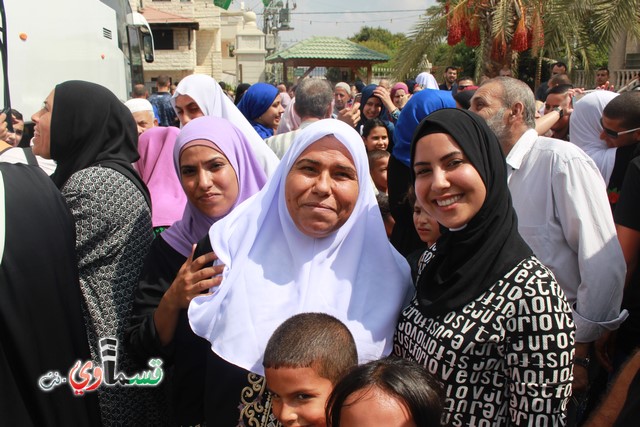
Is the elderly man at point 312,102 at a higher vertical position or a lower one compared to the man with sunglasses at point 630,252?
higher

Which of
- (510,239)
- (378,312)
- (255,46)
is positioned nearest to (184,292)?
(378,312)

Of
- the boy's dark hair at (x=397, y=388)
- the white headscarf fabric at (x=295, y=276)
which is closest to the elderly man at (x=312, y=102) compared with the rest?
the white headscarf fabric at (x=295, y=276)

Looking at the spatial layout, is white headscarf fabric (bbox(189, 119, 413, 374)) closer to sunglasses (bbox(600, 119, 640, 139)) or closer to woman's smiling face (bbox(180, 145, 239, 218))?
woman's smiling face (bbox(180, 145, 239, 218))

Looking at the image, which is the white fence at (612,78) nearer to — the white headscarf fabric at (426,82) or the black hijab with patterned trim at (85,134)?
the white headscarf fabric at (426,82)

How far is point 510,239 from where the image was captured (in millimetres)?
1683

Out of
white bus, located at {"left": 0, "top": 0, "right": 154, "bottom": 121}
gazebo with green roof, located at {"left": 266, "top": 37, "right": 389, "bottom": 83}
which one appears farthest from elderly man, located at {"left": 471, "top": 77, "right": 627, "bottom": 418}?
gazebo with green roof, located at {"left": 266, "top": 37, "right": 389, "bottom": 83}

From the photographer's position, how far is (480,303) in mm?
1624

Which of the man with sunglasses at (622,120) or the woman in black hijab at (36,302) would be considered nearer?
the woman in black hijab at (36,302)

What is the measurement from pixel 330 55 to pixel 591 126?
43.8 ft

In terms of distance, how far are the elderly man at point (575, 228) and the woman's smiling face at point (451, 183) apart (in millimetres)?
876

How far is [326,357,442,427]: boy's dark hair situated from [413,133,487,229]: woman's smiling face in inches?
19.4

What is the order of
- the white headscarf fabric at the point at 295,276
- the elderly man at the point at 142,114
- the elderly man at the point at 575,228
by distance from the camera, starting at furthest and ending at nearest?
the elderly man at the point at 142,114, the elderly man at the point at 575,228, the white headscarf fabric at the point at 295,276

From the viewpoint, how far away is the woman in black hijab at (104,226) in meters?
2.23

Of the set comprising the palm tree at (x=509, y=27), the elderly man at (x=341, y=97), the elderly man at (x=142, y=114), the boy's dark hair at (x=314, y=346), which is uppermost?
the palm tree at (x=509, y=27)
